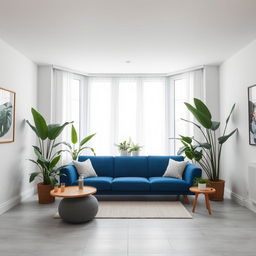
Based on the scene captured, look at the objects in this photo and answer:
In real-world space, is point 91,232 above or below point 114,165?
below

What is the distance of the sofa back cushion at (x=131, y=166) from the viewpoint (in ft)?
18.4

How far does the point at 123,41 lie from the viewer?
4.35 metres

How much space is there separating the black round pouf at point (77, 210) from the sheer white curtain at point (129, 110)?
278cm

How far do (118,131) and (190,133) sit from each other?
5.72 feet

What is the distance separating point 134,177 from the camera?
5.41 metres

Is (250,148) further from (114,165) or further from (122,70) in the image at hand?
(122,70)

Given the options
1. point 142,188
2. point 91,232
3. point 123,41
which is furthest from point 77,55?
point 91,232

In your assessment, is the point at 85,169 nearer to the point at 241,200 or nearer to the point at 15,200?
the point at 15,200

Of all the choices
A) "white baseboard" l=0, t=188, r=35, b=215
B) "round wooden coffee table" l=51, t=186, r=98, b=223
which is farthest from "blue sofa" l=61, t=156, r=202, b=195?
"round wooden coffee table" l=51, t=186, r=98, b=223

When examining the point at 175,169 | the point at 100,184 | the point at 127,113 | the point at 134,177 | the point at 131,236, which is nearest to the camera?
the point at 131,236

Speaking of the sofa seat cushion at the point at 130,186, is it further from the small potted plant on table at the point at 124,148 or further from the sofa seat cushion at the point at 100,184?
the small potted plant on table at the point at 124,148

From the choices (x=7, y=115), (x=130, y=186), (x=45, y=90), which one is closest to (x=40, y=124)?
(x=7, y=115)

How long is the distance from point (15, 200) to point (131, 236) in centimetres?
246

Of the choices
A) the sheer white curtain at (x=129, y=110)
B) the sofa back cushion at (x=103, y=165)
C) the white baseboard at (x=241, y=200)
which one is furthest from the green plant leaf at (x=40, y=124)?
the white baseboard at (x=241, y=200)
